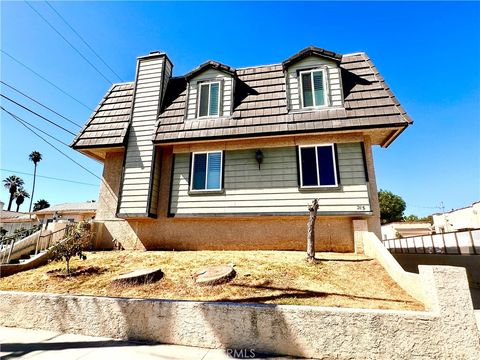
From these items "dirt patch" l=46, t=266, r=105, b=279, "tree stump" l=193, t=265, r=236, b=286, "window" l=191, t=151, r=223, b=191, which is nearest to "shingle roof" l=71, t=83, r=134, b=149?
"window" l=191, t=151, r=223, b=191

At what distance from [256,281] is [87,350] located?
3.77 metres

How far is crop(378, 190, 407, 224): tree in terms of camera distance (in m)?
53.1

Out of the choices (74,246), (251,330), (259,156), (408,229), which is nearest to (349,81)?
(259,156)

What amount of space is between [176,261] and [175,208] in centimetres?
296

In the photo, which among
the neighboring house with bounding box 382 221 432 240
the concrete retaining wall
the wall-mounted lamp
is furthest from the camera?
the neighboring house with bounding box 382 221 432 240

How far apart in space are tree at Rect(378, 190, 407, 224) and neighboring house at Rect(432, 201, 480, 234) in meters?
18.9

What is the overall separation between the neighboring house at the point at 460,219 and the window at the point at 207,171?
2036 centimetres

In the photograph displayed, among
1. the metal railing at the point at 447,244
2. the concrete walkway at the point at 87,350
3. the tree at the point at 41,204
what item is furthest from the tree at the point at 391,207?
the tree at the point at 41,204

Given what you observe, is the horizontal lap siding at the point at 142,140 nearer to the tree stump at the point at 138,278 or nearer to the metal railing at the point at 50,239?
the metal railing at the point at 50,239

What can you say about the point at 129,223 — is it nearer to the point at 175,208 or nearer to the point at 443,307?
the point at 175,208

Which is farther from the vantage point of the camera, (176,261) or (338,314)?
(176,261)

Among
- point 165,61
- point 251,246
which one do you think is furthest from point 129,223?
point 165,61

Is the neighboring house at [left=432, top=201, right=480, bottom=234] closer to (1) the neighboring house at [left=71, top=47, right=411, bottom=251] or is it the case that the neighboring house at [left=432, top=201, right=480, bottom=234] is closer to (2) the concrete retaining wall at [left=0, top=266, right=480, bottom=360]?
(1) the neighboring house at [left=71, top=47, right=411, bottom=251]

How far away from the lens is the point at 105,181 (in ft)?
40.7
